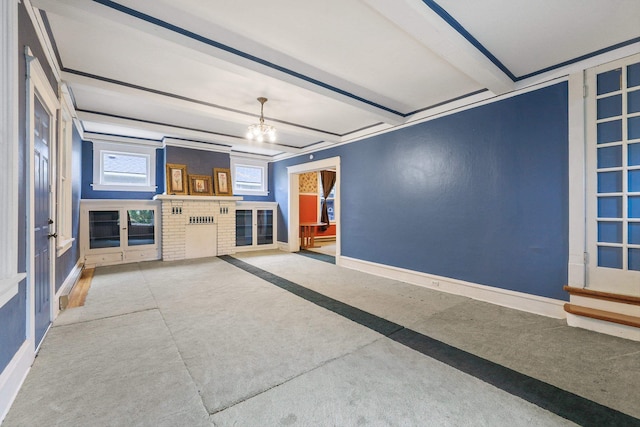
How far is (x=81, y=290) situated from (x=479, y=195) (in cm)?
578

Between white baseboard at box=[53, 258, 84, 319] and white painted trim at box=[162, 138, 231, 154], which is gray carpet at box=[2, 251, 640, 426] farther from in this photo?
white painted trim at box=[162, 138, 231, 154]

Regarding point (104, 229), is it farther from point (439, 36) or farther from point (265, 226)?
point (439, 36)

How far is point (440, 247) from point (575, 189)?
168cm

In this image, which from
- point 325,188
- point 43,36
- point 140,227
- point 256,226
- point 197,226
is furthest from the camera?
point 325,188

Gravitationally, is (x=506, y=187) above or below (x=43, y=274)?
above

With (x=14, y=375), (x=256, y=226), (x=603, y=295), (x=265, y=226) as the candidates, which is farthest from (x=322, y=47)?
(x=265, y=226)

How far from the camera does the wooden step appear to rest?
2443 mm

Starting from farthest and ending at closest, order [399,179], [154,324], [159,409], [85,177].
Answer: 1. [85,177]
2. [399,179]
3. [154,324]
4. [159,409]

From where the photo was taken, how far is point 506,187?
3357mm

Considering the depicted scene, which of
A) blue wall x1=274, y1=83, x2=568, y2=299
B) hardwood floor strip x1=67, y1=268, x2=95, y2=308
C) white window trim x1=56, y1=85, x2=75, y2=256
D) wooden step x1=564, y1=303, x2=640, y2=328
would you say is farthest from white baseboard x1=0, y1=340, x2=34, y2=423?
wooden step x1=564, y1=303, x2=640, y2=328

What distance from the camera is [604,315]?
256 centimetres

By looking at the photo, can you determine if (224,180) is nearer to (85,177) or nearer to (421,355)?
(85,177)

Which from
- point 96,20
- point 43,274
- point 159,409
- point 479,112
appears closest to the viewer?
point 159,409

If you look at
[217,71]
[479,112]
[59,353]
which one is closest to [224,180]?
[217,71]
